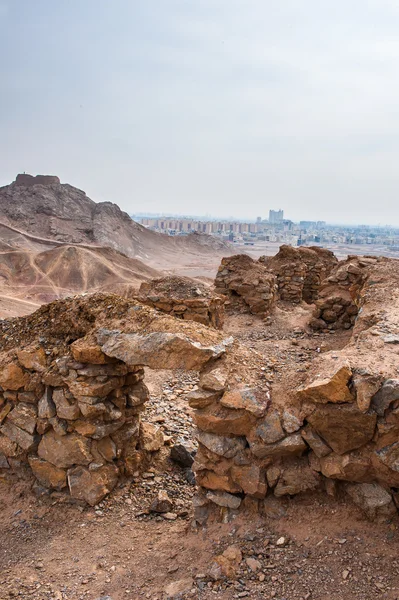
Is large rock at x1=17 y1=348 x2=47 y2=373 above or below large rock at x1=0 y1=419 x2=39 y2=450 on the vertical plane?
above

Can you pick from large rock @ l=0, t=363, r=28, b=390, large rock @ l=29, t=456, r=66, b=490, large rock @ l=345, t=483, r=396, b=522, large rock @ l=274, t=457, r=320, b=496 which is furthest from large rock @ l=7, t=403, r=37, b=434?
large rock @ l=345, t=483, r=396, b=522

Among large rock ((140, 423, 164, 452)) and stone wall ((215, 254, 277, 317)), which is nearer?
large rock ((140, 423, 164, 452))

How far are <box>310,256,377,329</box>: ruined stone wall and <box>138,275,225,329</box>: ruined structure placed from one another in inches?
153

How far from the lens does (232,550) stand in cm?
452

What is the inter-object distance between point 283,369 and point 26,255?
43586mm

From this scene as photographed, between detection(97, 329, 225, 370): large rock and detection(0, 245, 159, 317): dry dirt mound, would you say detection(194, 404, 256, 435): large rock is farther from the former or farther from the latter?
detection(0, 245, 159, 317): dry dirt mound

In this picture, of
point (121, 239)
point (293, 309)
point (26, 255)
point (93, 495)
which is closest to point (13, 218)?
point (121, 239)

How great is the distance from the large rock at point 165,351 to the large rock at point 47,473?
1972 millimetres

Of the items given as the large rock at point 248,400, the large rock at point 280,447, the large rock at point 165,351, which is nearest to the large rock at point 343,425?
the large rock at point 280,447

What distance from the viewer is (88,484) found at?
5.92 metres

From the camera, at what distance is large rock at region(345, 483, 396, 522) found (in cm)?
440

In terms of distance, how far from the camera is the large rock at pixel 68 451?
19.3ft

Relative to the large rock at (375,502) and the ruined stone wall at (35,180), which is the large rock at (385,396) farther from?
the ruined stone wall at (35,180)

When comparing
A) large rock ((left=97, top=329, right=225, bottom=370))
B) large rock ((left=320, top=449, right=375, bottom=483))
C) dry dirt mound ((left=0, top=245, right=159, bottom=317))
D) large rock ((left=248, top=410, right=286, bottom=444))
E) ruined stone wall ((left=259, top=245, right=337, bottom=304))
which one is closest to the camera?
large rock ((left=320, top=449, right=375, bottom=483))
